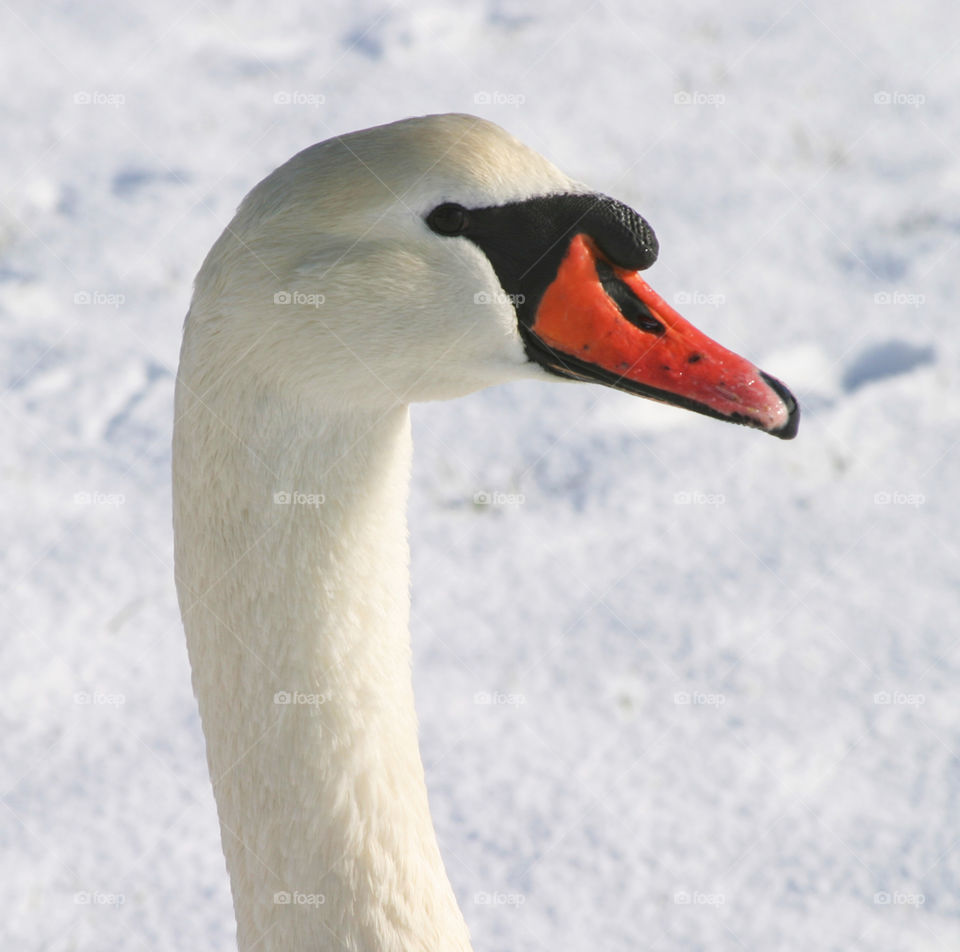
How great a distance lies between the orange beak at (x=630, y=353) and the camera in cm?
162

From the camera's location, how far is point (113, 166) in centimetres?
445

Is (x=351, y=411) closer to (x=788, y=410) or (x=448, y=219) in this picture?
(x=448, y=219)

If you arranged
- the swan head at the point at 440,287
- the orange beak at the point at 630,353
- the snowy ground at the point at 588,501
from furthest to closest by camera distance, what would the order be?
the snowy ground at the point at 588,501 < the orange beak at the point at 630,353 < the swan head at the point at 440,287

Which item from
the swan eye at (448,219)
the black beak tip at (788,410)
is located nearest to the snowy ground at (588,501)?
the black beak tip at (788,410)

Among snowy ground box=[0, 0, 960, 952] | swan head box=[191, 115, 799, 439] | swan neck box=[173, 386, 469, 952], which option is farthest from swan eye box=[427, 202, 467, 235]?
snowy ground box=[0, 0, 960, 952]

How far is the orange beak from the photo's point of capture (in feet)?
5.33

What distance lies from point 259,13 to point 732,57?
77.1 inches

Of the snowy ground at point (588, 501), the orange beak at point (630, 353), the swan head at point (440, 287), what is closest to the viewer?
the swan head at point (440, 287)

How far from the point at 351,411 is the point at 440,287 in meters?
0.19

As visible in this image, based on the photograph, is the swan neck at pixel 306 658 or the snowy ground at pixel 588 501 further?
the snowy ground at pixel 588 501

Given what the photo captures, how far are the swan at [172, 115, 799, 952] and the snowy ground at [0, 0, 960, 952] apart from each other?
0.88m

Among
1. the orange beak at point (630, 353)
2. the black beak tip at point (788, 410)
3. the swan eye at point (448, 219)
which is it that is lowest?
the black beak tip at point (788, 410)

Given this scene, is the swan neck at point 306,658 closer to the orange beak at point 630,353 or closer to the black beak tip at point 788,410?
the orange beak at point 630,353

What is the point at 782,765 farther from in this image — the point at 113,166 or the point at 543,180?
the point at 113,166
